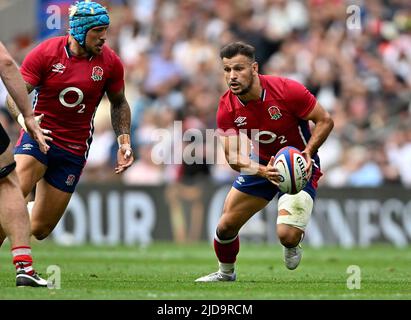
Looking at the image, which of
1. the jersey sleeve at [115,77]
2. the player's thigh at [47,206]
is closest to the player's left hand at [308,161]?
the jersey sleeve at [115,77]

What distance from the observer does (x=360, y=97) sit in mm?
20984

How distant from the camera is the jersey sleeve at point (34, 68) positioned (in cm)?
1106

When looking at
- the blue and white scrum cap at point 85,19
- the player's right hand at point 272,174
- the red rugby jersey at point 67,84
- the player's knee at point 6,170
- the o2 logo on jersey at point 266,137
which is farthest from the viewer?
the o2 logo on jersey at point 266,137

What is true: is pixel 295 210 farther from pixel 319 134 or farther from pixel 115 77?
pixel 115 77

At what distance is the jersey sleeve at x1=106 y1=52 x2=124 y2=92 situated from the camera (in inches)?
452

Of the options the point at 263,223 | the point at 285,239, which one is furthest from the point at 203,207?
the point at 285,239

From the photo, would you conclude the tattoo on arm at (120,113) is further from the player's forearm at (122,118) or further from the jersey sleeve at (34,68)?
the jersey sleeve at (34,68)

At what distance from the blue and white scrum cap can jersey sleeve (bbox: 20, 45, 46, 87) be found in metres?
0.43

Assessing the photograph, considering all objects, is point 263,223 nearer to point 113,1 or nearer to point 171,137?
point 171,137

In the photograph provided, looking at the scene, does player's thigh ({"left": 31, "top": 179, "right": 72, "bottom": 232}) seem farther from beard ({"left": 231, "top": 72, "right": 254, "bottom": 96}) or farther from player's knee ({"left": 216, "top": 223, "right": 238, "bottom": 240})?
beard ({"left": 231, "top": 72, "right": 254, "bottom": 96})

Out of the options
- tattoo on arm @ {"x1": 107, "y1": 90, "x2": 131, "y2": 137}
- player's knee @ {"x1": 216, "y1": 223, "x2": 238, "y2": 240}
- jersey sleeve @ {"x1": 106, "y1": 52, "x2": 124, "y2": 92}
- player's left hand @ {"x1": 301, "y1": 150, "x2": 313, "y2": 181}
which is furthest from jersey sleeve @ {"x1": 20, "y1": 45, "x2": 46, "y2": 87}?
player's left hand @ {"x1": 301, "y1": 150, "x2": 313, "y2": 181}

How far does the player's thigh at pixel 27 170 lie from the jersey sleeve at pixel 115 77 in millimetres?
1125

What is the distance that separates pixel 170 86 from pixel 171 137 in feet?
6.73

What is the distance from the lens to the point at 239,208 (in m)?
11.6
